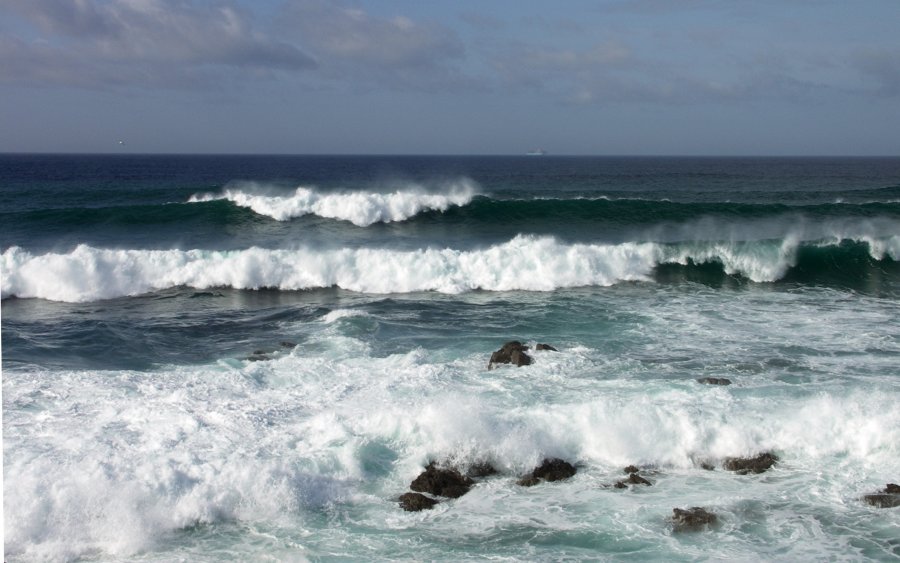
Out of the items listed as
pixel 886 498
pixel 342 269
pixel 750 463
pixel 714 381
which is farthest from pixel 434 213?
pixel 886 498

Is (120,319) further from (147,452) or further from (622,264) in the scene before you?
(622,264)

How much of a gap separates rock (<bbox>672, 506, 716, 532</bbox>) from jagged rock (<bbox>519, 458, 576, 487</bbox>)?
148 centimetres

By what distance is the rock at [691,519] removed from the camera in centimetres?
761

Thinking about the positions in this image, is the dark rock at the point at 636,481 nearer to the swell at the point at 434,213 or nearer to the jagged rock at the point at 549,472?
the jagged rock at the point at 549,472

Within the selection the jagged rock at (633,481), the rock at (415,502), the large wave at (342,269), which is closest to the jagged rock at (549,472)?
the jagged rock at (633,481)

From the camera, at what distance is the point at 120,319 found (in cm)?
1653

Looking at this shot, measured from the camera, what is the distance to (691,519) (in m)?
7.69

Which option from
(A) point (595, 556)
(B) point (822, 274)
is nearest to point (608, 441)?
(A) point (595, 556)

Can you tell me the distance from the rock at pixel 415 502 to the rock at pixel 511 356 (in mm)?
4343

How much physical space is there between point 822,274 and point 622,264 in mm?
5697

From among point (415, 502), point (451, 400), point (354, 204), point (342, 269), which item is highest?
point (354, 204)

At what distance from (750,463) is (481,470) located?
322cm

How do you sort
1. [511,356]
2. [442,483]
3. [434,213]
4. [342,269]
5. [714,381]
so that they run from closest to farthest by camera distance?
[442,483], [714,381], [511,356], [342,269], [434,213]

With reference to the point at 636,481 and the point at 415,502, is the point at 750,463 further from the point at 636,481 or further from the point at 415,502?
the point at 415,502
